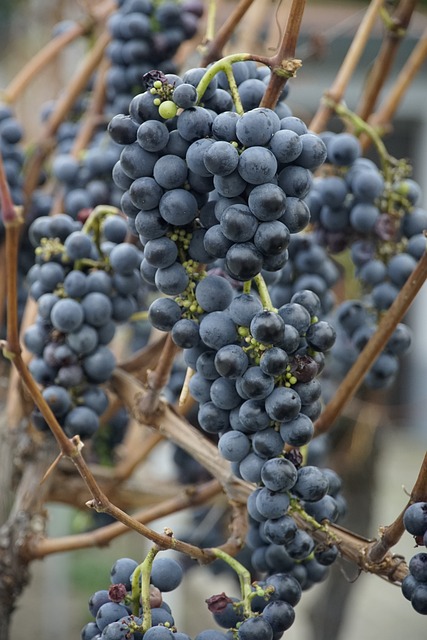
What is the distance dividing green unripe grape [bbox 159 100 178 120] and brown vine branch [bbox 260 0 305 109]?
0.24 feet

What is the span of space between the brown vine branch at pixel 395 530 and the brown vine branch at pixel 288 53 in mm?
284

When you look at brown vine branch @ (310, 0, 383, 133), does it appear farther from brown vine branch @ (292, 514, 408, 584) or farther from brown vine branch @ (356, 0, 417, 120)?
brown vine branch @ (292, 514, 408, 584)

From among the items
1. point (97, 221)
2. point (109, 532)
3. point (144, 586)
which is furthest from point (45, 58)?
point (144, 586)

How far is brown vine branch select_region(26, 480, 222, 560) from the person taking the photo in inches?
33.6

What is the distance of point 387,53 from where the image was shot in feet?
3.22

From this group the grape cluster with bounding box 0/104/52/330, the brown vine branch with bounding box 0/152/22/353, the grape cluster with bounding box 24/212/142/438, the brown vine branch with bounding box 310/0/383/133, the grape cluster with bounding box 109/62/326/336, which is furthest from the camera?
the grape cluster with bounding box 0/104/52/330

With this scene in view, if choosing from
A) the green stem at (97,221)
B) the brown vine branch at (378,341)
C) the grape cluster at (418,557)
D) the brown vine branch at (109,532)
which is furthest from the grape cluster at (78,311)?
the grape cluster at (418,557)

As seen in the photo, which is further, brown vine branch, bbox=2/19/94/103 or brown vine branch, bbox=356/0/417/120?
brown vine branch, bbox=2/19/94/103

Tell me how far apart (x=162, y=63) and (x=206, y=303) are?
1.64ft

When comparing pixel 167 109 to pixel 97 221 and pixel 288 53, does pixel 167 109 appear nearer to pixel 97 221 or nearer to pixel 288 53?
pixel 288 53

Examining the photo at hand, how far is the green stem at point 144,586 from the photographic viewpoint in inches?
22.8

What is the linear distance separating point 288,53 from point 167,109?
0.09 meters

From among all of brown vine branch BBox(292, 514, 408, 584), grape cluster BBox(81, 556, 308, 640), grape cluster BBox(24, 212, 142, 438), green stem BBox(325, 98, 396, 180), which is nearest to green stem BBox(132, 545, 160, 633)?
grape cluster BBox(81, 556, 308, 640)

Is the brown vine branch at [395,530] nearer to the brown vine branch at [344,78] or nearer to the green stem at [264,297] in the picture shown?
the green stem at [264,297]
